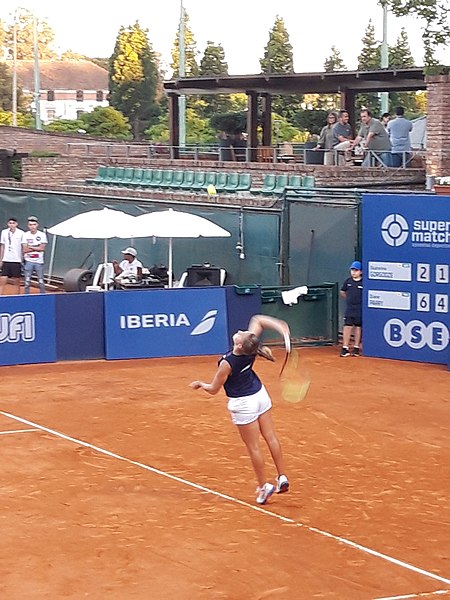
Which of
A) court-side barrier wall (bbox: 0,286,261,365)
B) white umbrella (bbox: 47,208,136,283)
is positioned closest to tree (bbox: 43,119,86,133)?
white umbrella (bbox: 47,208,136,283)

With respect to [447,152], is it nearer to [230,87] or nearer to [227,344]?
[227,344]

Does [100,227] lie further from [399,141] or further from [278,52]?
[278,52]

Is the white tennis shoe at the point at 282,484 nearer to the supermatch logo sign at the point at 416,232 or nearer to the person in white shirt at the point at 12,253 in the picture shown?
the supermatch logo sign at the point at 416,232

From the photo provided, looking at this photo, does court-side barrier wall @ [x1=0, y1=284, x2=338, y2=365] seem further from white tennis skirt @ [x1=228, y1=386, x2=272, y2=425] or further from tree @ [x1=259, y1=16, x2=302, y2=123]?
tree @ [x1=259, y1=16, x2=302, y2=123]

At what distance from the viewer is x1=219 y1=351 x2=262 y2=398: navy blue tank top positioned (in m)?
10.5

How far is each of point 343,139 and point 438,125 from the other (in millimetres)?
3807

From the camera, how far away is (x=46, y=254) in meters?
28.8

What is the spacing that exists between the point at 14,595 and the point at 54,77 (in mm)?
126399

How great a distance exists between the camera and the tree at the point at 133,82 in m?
77.4

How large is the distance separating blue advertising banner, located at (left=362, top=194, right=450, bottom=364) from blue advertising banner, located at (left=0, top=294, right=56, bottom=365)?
558 cm

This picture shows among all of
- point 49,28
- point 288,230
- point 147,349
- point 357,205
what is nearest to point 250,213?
point 288,230

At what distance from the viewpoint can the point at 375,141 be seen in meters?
27.8

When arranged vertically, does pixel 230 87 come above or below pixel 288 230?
above

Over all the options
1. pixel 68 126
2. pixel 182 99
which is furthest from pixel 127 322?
pixel 68 126
